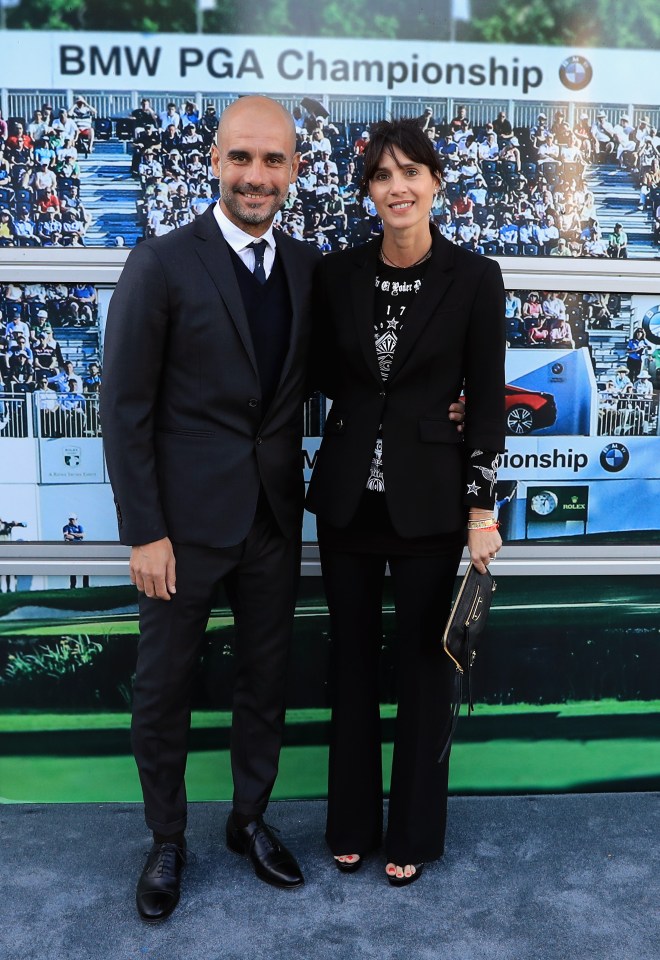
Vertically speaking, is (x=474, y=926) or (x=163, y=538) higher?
(x=163, y=538)

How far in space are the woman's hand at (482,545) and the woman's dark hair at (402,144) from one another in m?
0.98

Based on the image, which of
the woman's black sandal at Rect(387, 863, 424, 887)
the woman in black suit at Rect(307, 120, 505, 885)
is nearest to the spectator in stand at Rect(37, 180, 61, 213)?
the woman in black suit at Rect(307, 120, 505, 885)

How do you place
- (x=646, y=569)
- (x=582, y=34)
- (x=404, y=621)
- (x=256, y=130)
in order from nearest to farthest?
(x=256, y=130)
(x=404, y=621)
(x=582, y=34)
(x=646, y=569)

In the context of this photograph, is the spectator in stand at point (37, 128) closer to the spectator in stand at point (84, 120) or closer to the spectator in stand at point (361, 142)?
the spectator in stand at point (84, 120)

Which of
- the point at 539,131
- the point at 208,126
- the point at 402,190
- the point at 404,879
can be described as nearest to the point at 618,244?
the point at 539,131

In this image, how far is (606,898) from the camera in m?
2.53

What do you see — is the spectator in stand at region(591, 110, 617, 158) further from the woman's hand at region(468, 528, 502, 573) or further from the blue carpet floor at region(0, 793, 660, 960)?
the blue carpet floor at region(0, 793, 660, 960)

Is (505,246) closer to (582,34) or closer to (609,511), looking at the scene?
(582,34)

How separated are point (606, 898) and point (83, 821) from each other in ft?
5.44

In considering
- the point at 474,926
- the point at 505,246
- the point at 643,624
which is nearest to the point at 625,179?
the point at 505,246

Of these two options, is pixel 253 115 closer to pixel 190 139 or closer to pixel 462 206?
pixel 190 139

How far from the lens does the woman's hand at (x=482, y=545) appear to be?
244 centimetres

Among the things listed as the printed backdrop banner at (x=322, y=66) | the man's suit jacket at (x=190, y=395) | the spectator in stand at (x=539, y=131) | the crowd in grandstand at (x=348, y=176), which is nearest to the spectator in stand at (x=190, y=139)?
the crowd in grandstand at (x=348, y=176)

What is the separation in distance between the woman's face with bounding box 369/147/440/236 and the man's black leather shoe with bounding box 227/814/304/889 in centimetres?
181
